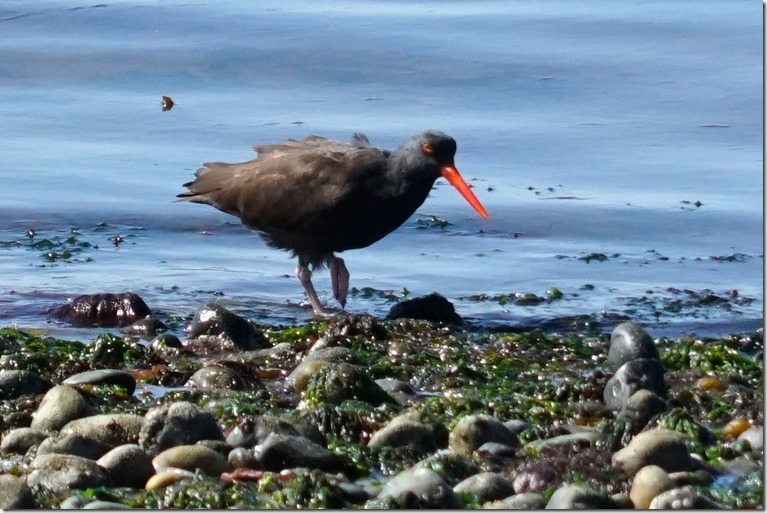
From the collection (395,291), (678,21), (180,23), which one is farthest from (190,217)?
(678,21)

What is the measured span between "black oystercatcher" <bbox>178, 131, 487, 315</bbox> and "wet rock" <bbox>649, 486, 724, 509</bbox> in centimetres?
320

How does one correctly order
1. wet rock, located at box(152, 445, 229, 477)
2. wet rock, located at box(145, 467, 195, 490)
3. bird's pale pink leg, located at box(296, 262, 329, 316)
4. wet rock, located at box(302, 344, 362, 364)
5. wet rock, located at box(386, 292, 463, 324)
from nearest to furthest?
wet rock, located at box(145, 467, 195, 490) < wet rock, located at box(152, 445, 229, 477) < wet rock, located at box(302, 344, 362, 364) < wet rock, located at box(386, 292, 463, 324) < bird's pale pink leg, located at box(296, 262, 329, 316)

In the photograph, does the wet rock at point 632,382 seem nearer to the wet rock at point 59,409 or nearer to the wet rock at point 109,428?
the wet rock at point 109,428

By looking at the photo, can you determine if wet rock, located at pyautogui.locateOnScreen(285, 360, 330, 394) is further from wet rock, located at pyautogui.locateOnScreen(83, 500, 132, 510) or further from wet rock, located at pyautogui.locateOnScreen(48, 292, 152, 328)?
wet rock, located at pyautogui.locateOnScreen(48, 292, 152, 328)

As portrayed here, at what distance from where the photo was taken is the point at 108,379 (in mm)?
4957

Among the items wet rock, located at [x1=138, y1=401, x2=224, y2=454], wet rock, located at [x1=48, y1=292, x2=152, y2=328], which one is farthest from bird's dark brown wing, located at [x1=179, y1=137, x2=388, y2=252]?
wet rock, located at [x1=138, y1=401, x2=224, y2=454]

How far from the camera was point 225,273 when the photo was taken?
7.50 metres

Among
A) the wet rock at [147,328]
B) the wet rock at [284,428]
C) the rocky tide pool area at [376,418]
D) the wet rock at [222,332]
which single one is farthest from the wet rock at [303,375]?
the wet rock at [147,328]

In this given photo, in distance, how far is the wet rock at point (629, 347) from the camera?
17.3 feet

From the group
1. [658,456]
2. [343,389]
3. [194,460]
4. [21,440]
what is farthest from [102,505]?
[658,456]

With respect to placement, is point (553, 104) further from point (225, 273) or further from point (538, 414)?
point (538, 414)

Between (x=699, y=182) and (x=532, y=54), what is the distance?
2.59m

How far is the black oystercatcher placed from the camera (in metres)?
6.88

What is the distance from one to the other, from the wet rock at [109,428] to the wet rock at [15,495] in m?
0.44
